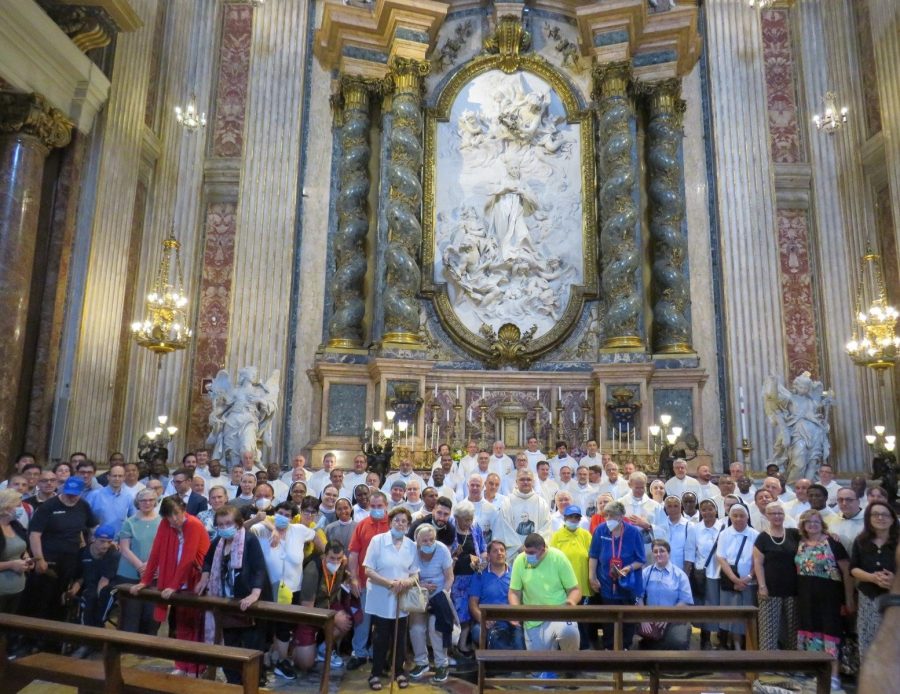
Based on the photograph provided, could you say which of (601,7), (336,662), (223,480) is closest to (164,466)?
A: (223,480)

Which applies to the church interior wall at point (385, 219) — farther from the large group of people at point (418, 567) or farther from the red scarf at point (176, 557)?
the red scarf at point (176, 557)

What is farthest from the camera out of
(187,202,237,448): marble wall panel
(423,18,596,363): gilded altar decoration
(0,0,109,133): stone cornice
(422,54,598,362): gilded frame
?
(423,18,596,363): gilded altar decoration

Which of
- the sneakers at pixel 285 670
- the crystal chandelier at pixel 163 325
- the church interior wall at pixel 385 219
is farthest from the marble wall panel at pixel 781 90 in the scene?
the sneakers at pixel 285 670

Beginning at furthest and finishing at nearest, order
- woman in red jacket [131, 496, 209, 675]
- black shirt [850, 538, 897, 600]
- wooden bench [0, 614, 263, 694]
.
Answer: woman in red jacket [131, 496, 209, 675] < black shirt [850, 538, 897, 600] < wooden bench [0, 614, 263, 694]

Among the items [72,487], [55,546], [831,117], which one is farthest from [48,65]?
[831,117]

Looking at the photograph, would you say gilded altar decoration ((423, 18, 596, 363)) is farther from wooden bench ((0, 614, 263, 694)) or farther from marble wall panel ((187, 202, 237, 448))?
wooden bench ((0, 614, 263, 694))

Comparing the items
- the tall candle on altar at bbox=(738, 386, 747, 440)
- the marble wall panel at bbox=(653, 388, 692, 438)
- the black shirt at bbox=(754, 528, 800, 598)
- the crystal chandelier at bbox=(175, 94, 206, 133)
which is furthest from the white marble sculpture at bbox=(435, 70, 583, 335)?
the black shirt at bbox=(754, 528, 800, 598)

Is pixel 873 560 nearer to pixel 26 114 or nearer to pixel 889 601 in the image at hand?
pixel 889 601

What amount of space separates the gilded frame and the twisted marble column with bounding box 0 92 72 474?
7128 mm

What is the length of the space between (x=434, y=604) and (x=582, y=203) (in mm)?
10990

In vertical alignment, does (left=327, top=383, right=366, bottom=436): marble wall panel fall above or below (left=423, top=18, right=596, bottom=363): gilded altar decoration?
below

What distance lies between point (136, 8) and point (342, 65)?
13.6 ft

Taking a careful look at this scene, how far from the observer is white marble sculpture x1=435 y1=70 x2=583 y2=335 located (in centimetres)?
1526

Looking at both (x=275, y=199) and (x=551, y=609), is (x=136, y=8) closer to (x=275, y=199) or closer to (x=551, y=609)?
(x=275, y=199)
